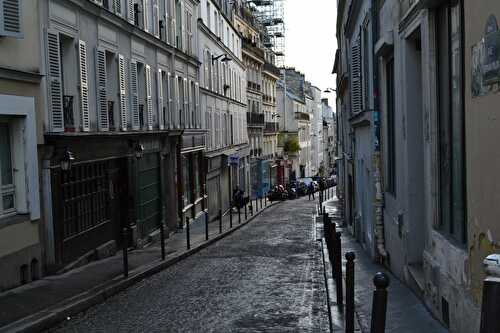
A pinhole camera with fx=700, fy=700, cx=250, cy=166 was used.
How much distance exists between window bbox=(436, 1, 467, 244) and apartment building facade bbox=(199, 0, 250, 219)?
74.0 ft

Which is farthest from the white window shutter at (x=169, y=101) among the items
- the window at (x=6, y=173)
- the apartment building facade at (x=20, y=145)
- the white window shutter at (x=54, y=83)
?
the window at (x=6, y=173)

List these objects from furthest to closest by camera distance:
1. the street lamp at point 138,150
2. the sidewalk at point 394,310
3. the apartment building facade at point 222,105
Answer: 1. the apartment building facade at point 222,105
2. the street lamp at point 138,150
3. the sidewalk at point 394,310

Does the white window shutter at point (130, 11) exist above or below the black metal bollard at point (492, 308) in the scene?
above

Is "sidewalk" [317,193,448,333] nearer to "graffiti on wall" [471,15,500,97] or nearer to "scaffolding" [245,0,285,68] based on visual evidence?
"graffiti on wall" [471,15,500,97]

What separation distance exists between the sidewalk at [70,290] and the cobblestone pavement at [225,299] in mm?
191

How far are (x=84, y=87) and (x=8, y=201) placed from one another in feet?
14.3

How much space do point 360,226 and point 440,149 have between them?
12469 mm

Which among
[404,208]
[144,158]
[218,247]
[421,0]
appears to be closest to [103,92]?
[144,158]

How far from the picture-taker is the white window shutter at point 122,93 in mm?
18375

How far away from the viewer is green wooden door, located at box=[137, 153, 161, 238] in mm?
20562

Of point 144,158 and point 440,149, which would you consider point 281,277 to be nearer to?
point 440,149

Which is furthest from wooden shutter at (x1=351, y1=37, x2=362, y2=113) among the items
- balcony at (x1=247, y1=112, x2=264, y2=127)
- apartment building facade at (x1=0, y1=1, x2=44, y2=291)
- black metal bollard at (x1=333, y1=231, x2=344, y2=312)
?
balcony at (x1=247, y1=112, x2=264, y2=127)

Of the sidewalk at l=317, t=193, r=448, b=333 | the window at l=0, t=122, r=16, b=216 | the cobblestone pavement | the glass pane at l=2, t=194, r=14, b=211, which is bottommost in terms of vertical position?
the cobblestone pavement

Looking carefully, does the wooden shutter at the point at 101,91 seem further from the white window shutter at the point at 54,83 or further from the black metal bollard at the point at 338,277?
the black metal bollard at the point at 338,277
